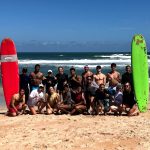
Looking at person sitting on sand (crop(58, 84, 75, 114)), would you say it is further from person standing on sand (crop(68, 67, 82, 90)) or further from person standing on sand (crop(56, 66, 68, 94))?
person standing on sand (crop(56, 66, 68, 94))

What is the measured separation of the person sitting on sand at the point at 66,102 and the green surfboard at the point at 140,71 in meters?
1.81

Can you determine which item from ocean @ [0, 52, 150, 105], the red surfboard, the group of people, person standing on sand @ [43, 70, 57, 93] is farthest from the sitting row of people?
ocean @ [0, 52, 150, 105]

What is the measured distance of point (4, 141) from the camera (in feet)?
22.0

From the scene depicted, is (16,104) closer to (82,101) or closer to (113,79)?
(82,101)

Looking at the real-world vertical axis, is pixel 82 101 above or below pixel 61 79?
below

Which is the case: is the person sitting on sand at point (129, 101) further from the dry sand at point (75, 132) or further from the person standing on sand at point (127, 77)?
the person standing on sand at point (127, 77)

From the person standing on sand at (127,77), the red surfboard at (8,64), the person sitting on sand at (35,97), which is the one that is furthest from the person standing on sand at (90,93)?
the red surfboard at (8,64)

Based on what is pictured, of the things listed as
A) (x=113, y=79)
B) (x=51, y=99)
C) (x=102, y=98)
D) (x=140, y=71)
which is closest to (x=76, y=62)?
(x=140, y=71)

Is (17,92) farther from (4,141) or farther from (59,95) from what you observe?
(4,141)

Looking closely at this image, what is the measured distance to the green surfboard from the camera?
955 centimetres

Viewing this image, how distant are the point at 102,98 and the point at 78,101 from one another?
620mm

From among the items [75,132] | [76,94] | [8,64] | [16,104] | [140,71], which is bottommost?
[75,132]

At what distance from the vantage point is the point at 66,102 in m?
9.18

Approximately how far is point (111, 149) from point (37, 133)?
1.76 meters
